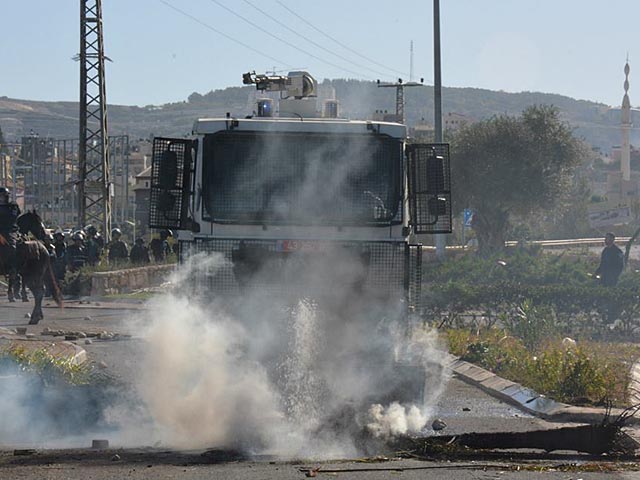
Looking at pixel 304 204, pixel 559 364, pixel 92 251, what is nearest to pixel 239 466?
pixel 304 204

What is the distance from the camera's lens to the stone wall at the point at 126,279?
27500 millimetres

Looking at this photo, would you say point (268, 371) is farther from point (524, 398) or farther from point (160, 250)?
point (160, 250)

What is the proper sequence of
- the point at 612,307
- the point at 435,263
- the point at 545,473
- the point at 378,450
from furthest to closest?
1. the point at 435,263
2. the point at 612,307
3. the point at 378,450
4. the point at 545,473

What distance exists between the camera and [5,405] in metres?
10.4

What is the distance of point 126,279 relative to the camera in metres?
28.7

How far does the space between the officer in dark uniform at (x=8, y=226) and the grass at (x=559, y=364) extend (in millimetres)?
6542

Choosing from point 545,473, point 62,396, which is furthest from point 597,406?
point 62,396

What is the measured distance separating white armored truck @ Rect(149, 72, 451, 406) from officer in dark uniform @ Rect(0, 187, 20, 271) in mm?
5594

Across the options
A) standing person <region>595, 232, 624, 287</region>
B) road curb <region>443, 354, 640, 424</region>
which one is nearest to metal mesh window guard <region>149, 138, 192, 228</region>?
road curb <region>443, 354, 640, 424</region>

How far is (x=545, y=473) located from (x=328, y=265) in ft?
10.5

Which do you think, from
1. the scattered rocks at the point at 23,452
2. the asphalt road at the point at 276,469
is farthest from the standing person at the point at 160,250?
the asphalt road at the point at 276,469

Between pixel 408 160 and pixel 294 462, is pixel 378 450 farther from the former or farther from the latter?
pixel 408 160

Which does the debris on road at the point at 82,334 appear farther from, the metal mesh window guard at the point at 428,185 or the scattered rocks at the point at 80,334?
the metal mesh window guard at the point at 428,185

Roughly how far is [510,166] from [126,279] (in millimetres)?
20568
